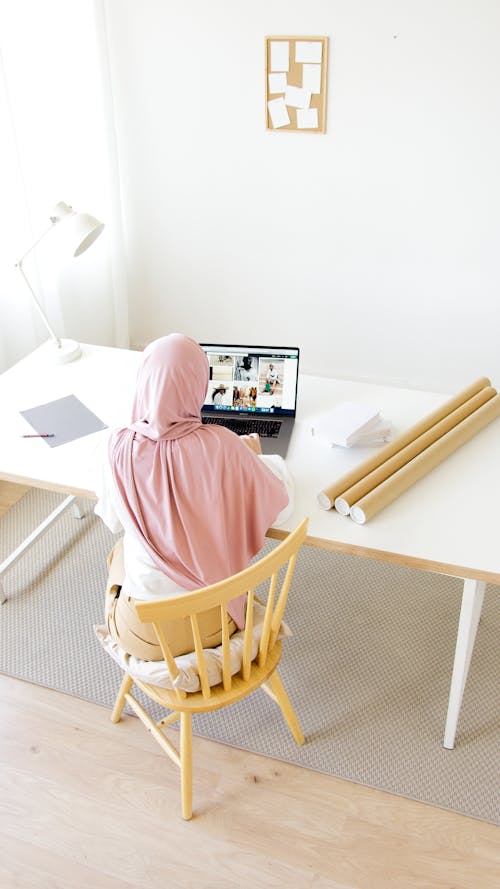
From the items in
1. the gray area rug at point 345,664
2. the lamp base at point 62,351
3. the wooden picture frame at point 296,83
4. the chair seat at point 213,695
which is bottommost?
the gray area rug at point 345,664

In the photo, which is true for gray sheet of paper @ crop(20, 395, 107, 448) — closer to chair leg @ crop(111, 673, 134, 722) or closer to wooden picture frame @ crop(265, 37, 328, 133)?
chair leg @ crop(111, 673, 134, 722)

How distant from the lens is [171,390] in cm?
171

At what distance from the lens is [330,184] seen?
10.6 ft

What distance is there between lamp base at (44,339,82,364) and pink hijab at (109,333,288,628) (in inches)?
31.6

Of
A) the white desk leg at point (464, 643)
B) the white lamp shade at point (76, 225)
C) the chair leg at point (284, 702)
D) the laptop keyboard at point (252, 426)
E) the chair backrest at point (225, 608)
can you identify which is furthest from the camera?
the white lamp shade at point (76, 225)

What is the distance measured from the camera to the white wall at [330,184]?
292cm

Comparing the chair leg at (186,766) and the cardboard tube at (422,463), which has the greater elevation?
the cardboard tube at (422,463)

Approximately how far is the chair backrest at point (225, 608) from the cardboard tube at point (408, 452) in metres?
0.24

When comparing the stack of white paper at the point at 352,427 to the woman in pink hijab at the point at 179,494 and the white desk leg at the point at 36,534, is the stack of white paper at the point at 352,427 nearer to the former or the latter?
the woman in pink hijab at the point at 179,494

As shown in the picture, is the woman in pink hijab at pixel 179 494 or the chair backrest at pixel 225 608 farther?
the woman in pink hijab at pixel 179 494

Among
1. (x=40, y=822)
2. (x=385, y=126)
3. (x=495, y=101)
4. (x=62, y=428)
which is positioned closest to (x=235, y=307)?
(x=385, y=126)

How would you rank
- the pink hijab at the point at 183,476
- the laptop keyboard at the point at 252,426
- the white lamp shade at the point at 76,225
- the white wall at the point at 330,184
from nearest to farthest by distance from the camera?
the pink hijab at the point at 183,476
the laptop keyboard at the point at 252,426
the white lamp shade at the point at 76,225
the white wall at the point at 330,184

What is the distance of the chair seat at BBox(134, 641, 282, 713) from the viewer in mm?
1745

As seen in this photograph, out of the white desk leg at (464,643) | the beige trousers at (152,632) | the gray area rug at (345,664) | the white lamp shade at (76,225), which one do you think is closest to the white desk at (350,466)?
the white desk leg at (464,643)
